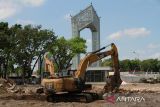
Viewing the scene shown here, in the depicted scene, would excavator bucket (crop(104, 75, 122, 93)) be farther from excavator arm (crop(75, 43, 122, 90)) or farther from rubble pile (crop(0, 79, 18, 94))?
rubble pile (crop(0, 79, 18, 94))

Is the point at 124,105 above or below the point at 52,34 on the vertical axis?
below

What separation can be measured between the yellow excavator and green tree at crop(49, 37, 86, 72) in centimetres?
5689

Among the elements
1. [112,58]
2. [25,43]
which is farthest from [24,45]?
[112,58]

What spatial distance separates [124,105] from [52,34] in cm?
6543

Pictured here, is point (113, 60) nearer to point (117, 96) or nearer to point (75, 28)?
point (117, 96)

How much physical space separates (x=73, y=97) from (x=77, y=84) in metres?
1.58

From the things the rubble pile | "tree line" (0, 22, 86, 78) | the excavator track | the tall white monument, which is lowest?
the excavator track

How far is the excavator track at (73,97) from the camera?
1391 inches

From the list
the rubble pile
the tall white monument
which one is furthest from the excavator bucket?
the tall white monument

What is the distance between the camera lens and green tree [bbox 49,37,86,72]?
320 ft

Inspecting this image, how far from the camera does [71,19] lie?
11069 cm

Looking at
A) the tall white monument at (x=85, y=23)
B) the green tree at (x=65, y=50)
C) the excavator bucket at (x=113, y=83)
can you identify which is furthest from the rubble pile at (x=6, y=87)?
the tall white monument at (x=85, y=23)

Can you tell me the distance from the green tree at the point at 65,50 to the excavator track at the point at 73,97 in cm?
5743

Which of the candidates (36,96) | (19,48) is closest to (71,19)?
(19,48)
